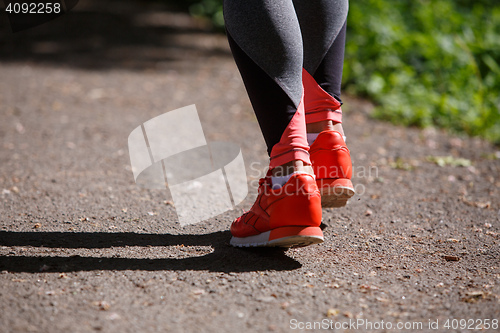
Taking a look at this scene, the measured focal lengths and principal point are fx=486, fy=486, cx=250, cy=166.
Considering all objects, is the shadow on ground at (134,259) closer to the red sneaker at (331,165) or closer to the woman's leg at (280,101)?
the woman's leg at (280,101)

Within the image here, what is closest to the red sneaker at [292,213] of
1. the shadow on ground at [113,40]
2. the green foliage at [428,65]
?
the green foliage at [428,65]

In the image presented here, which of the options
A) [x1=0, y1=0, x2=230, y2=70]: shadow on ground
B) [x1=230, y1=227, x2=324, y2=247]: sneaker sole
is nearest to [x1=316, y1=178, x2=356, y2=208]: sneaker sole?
[x1=230, y1=227, x2=324, y2=247]: sneaker sole

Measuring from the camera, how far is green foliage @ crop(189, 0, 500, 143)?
4457 millimetres

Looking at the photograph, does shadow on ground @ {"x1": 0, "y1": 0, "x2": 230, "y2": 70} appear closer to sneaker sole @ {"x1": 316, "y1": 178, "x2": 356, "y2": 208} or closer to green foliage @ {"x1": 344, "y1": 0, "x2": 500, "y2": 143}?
green foliage @ {"x1": 344, "y1": 0, "x2": 500, "y2": 143}

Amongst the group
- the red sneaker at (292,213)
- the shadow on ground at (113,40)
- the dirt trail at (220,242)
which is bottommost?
the dirt trail at (220,242)

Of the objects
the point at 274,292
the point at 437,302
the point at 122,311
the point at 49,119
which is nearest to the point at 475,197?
the point at 437,302

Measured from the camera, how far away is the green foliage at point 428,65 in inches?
175

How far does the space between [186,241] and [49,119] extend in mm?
2631

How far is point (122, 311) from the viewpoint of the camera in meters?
1.48

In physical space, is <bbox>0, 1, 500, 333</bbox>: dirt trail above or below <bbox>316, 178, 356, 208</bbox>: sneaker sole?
below

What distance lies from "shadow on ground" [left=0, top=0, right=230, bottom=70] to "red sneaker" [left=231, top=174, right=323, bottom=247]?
4938 mm

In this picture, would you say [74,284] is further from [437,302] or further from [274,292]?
[437,302]

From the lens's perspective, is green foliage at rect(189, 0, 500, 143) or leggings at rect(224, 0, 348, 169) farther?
green foliage at rect(189, 0, 500, 143)

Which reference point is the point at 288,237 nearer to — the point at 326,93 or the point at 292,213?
the point at 292,213
